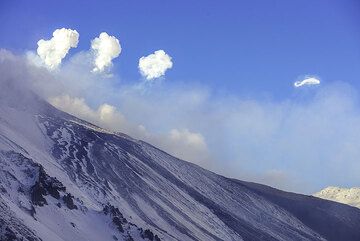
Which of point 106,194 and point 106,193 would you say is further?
point 106,193

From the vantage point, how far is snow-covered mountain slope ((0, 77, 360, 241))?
61.6 meters

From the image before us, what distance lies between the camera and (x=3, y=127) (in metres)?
112

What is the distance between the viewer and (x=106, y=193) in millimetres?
102875

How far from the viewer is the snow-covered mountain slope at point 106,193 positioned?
61562 mm

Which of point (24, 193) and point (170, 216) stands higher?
point (170, 216)

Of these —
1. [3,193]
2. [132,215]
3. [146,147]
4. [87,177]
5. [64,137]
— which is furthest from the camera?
[146,147]

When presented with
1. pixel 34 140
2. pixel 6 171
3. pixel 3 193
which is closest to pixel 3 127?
pixel 34 140

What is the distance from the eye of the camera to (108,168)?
131500mm

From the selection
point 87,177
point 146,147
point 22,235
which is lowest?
point 22,235

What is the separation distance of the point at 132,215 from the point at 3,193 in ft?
143

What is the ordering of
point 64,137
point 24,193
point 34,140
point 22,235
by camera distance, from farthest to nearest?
point 64,137 → point 34,140 → point 24,193 → point 22,235

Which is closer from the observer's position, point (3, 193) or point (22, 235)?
point (22, 235)

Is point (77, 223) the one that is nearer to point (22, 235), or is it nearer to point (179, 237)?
point (22, 235)

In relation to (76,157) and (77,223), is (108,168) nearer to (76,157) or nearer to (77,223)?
(76,157)
